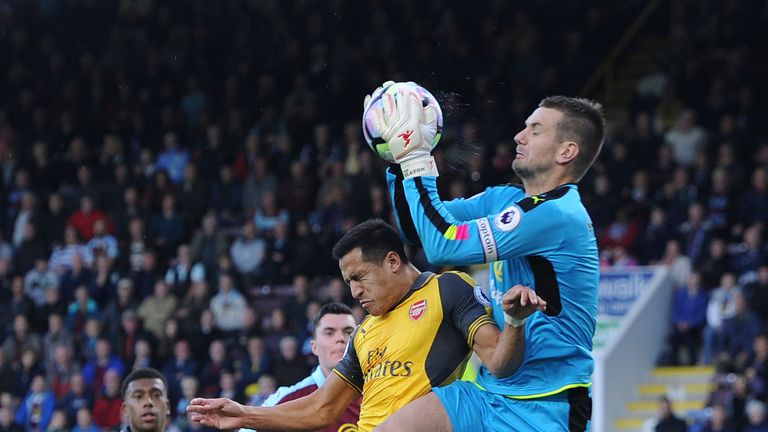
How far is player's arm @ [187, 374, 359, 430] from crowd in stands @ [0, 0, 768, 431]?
9081 mm

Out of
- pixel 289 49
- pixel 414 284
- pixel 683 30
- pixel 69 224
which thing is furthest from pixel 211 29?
pixel 414 284

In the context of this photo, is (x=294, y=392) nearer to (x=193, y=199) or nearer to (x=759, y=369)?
(x=759, y=369)

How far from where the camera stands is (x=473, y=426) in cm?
530

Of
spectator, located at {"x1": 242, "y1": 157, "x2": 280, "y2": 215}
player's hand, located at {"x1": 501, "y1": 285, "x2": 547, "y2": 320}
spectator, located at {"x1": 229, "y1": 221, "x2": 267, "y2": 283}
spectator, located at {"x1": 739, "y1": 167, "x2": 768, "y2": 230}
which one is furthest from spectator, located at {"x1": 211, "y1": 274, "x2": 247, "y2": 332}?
player's hand, located at {"x1": 501, "y1": 285, "x2": 547, "y2": 320}

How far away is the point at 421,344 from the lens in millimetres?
5648

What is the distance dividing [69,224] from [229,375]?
5.12m

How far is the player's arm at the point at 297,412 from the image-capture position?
5.80 meters

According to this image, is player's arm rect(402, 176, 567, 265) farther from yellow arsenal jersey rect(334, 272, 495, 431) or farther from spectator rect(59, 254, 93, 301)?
spectator rect(59, 254, 93, 301)

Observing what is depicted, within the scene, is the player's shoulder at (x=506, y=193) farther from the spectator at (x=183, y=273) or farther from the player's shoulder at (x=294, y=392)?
the spectator at (x=183, y=273)

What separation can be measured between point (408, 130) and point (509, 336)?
3.15 feet

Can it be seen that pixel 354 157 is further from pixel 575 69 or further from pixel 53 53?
pixel 53 53

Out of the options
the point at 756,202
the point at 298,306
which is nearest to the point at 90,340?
the point at 298,306

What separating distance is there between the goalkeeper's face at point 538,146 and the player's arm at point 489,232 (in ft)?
0.68

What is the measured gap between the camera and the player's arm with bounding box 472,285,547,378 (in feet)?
16.2
